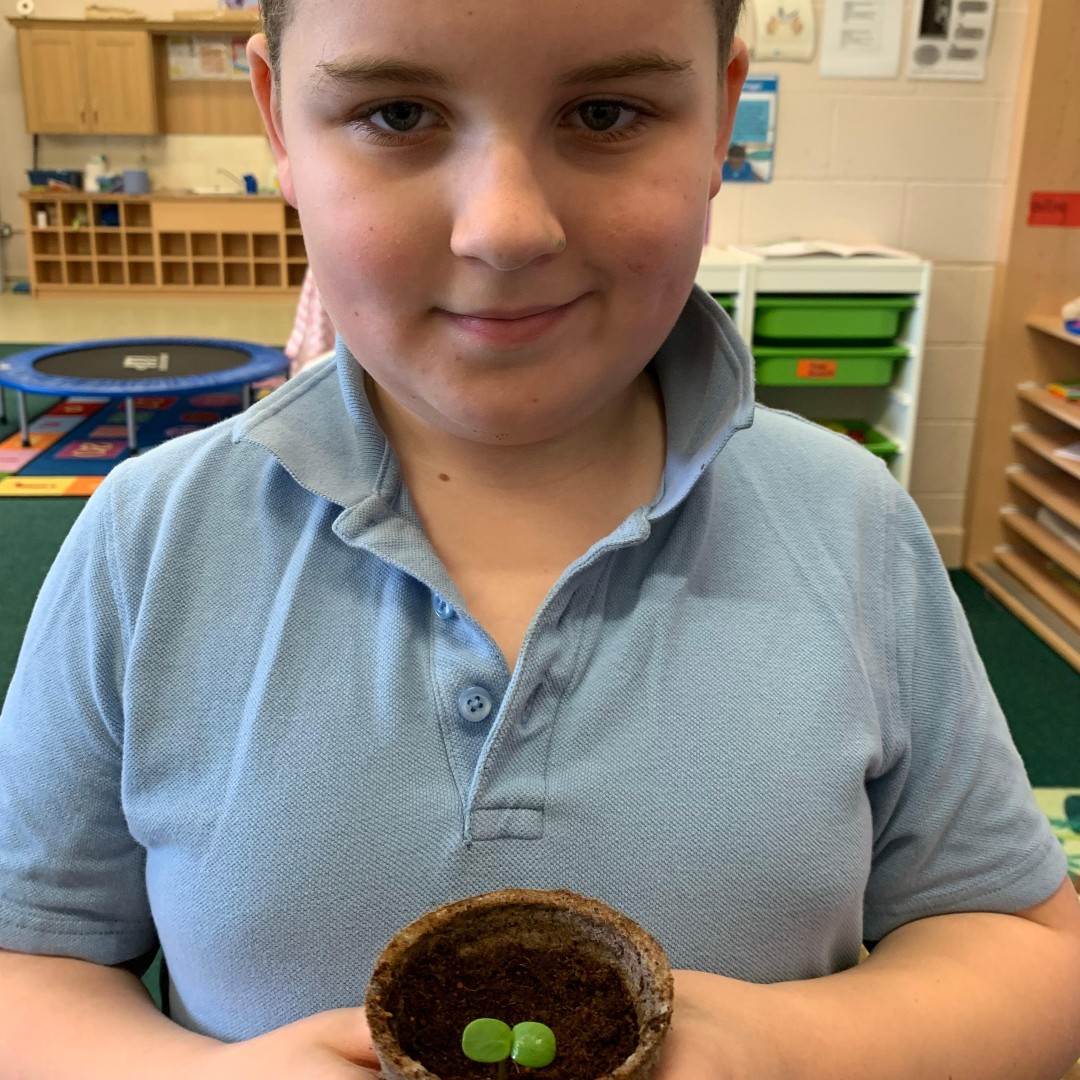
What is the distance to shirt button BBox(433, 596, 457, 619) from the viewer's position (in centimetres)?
71

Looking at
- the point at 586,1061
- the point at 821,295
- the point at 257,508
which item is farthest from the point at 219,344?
the point at 586,1061

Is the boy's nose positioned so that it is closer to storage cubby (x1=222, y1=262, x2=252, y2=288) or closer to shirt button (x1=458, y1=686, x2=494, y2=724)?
shirt button (x1=458, y1=686, x2=494, y2=724)

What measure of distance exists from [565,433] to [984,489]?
298 centimetres

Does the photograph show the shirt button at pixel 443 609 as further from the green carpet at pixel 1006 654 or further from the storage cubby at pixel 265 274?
the storage cubby at pixel 265 274

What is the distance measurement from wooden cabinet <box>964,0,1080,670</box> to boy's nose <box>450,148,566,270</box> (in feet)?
8.69

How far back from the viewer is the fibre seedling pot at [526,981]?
0.48 m

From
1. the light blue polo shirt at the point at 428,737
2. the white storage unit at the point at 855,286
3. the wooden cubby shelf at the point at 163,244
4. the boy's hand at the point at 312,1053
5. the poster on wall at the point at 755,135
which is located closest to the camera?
the boy's hand at the point at 312,1053

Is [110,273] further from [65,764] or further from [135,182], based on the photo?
[65,764]

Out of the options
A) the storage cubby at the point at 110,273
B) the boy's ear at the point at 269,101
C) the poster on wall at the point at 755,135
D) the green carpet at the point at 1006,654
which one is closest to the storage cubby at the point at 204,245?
the storage cubby at the point at 110,273

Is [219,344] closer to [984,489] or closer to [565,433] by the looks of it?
[984,489]

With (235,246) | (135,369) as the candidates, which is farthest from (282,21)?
(235,246)

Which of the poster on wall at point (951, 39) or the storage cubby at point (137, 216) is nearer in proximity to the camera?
the poster on wall at point (951, 39)

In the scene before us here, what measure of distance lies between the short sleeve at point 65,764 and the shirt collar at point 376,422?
0.47 feet

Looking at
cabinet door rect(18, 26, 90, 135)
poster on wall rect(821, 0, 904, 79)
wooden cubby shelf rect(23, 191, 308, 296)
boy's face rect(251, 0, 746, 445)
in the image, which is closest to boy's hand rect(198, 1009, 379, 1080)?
boy's face rect(251, 0, 746, 445)
